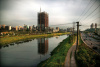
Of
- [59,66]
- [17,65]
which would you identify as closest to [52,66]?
[59,66]

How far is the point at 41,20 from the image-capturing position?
17688 centimetres

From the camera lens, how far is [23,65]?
1694 centimetres

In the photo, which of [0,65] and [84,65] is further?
[0,65]

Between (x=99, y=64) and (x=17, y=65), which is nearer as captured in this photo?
(x=99, y=64)

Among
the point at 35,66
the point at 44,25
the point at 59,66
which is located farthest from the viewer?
the point at 44,25

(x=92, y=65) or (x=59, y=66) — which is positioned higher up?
(x=92, y=65)

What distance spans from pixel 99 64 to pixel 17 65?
59.0ft

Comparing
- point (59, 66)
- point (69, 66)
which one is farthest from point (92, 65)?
point (59, 66)

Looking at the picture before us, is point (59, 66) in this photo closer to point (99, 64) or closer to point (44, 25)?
point (99, 64)

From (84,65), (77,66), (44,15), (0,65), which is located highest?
(44,15)

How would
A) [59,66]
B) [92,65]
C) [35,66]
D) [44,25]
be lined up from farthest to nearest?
[44,25], [35,66], [59,66], [92,65]

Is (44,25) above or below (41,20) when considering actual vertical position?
below

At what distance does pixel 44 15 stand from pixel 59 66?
Result: 6793 inches

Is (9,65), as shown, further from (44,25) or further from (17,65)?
(44,25)
